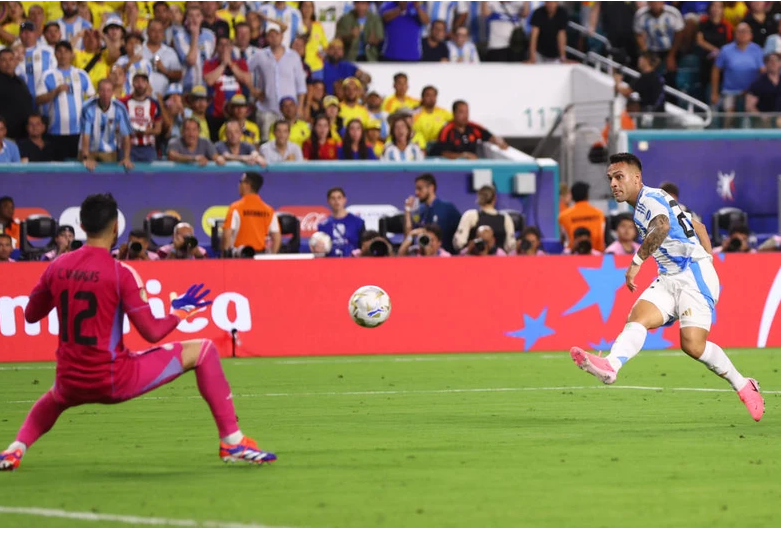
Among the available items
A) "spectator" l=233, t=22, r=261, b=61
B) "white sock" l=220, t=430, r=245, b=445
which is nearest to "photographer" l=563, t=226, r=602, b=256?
"spectator" l=233, t=22, r=261, b=61

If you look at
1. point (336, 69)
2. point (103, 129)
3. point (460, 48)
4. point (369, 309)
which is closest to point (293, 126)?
point (336, 69)

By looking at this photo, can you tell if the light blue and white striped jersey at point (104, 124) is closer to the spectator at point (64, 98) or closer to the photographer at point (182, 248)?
the spectator at point (64, 98)

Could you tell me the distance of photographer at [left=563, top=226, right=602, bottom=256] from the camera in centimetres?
1847

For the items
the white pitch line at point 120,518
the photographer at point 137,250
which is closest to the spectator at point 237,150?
the photographer at point 137,250

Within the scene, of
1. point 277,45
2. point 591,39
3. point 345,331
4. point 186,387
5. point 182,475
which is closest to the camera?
point 182,475

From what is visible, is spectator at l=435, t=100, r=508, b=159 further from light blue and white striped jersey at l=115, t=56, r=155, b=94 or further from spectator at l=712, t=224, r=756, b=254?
light blue and white striped jersey at l=115, t=56, r=155, b=94

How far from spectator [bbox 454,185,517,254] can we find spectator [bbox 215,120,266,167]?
3.64 m

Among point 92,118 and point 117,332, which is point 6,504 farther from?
point 92,118

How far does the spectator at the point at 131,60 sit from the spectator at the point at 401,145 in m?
3.99

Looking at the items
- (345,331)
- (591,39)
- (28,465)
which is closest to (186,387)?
(345,331)

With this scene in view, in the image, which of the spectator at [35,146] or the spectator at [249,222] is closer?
the spectator at [249,222]

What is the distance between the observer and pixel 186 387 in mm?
13938

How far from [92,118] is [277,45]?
3.49m

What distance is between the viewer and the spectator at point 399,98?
2234 centimetres
